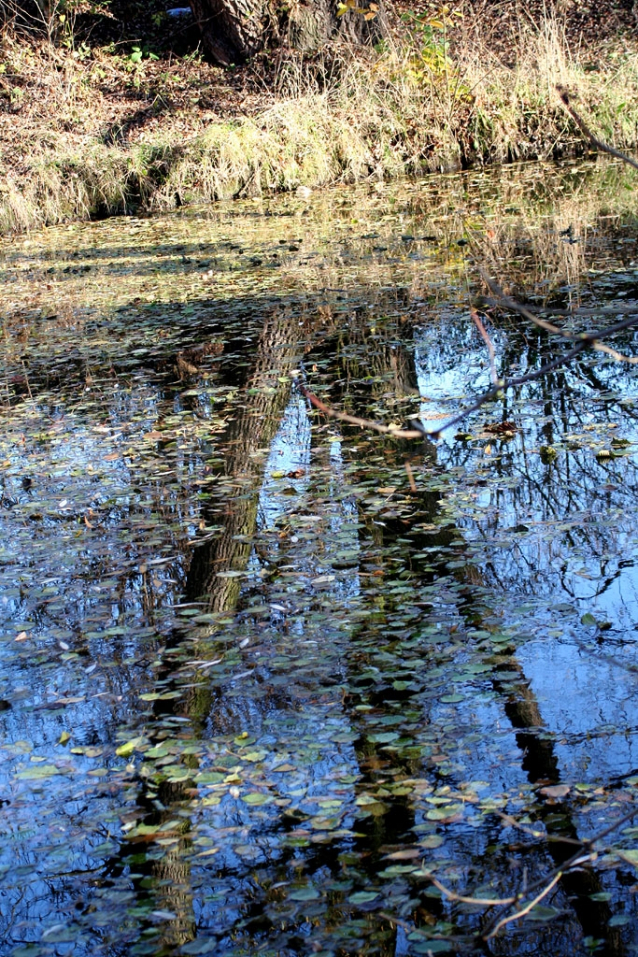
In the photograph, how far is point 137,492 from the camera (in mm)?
5199

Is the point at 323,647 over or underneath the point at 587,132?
underneath

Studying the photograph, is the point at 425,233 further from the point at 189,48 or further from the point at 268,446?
the point at 189,48

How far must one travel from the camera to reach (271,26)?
20.9 meters

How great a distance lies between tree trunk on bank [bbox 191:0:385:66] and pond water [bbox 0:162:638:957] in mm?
13525

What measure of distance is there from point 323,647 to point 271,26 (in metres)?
19.7

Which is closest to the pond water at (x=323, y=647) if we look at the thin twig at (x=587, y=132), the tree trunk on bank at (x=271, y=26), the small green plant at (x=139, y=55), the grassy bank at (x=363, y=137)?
the thin twig at (x=587, y=132)

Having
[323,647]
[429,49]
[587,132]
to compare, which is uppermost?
[429,49]

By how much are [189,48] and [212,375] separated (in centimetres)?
1804

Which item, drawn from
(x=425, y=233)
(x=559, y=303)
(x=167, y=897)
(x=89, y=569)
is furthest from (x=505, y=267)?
(x=167, y=897)

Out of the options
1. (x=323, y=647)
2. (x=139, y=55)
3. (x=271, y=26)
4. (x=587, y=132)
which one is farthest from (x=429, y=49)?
(x=587, y=132)

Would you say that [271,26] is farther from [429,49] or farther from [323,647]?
[323,647]

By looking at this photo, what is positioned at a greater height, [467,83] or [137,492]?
[467,83]

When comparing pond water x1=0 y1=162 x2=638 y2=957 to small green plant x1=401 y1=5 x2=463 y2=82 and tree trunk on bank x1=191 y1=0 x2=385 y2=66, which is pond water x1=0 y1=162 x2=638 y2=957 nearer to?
small green plant x1=401 y1=5 x2=463 y2=82

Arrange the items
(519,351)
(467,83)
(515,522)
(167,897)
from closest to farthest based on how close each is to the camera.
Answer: (167,897) < (515,522) < (519,351) < (467,83)
